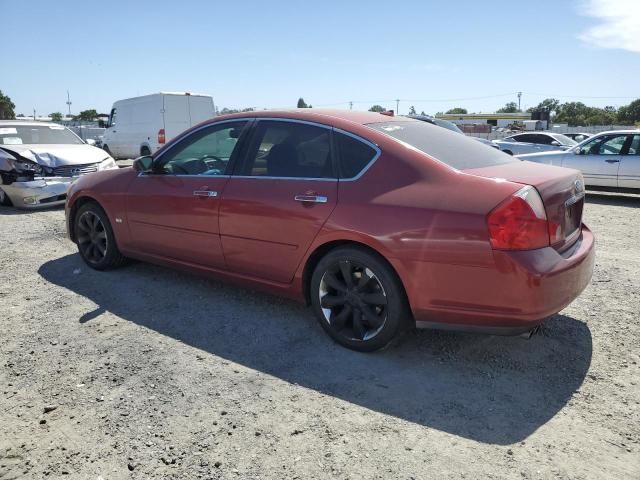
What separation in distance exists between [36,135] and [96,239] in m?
5.93

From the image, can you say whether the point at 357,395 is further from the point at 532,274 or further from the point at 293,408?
the point at 532,274

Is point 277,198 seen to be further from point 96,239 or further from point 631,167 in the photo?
point 631,167

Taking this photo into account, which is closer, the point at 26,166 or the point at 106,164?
the point at 26,166

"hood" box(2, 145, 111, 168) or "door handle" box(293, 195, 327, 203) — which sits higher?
"hood" box(2, 145, 111, 168)

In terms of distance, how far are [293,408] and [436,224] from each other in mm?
1334

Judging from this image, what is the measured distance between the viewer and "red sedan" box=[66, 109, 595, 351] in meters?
2.94

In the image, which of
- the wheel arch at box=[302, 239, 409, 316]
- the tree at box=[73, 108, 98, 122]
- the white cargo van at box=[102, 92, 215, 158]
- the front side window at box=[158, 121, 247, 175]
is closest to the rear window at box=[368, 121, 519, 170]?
the wheel arch at box=[302, 239, 409, 316]

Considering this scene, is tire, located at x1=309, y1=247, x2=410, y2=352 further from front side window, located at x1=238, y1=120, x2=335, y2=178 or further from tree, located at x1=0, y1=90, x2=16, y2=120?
tree, located at x1=0, y1=90, x2=16, y2=120

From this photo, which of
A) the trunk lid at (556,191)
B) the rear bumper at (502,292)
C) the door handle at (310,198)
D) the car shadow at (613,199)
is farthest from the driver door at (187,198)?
the car shadow at (613,199)

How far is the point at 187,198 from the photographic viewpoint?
14.2 feet

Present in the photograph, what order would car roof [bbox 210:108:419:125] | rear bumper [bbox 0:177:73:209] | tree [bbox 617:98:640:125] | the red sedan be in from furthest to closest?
tree [bbox 617:98:640:125] → rear bumper [bbox 0:177:73:209] → car roof [bbox 210:108:419:125] → the red sedan

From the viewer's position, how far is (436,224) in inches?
119

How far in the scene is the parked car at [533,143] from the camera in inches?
625

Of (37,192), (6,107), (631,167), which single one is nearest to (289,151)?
(37,192)
